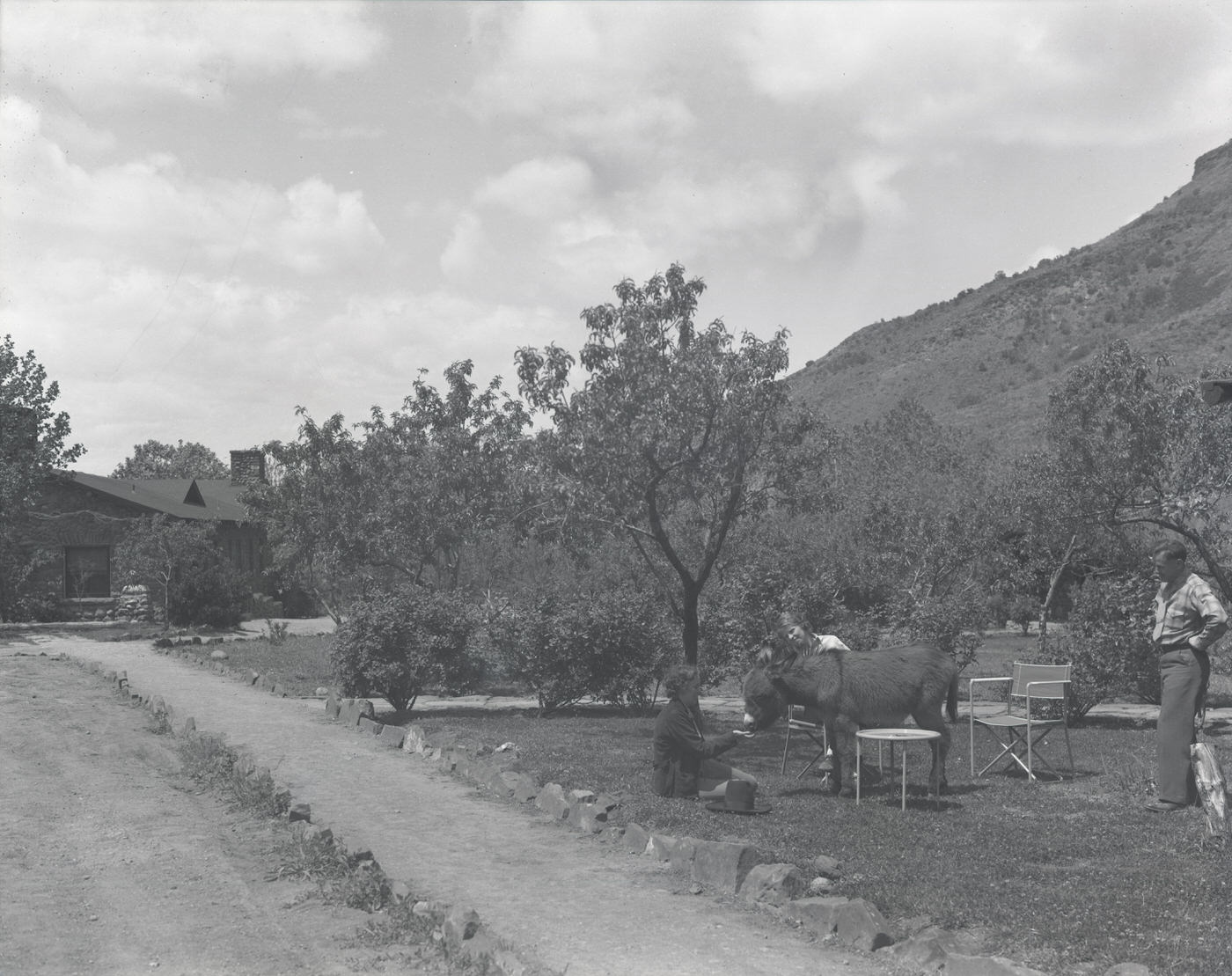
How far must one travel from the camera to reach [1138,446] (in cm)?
1764

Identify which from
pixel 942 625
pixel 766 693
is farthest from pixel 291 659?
pixel 766 693

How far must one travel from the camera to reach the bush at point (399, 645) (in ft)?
53.5

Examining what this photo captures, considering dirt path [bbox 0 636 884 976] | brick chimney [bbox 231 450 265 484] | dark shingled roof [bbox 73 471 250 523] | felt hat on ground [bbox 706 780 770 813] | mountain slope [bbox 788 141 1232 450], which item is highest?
mountain slope [bbox 788 141 1232 450]

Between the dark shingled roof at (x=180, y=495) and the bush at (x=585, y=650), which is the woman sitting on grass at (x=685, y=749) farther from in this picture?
the dark shingled roof at (x=180, y=495)

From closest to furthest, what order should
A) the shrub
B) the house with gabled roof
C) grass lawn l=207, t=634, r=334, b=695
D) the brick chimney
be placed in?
grass lawn l=207, t=634, r=334, b=695 < the shrub < the house with gabled roof < the brick chimney

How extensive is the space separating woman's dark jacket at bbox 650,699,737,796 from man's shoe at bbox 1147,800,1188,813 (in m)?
3.41

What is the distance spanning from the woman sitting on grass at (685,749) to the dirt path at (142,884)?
3.25 m

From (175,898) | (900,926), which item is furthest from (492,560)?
(900,926)

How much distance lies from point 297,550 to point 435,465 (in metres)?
4.46

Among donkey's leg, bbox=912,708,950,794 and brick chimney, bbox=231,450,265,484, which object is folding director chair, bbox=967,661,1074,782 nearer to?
donkey's leg, bbox=912,708,950,794

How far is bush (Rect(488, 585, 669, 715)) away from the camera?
664 inches

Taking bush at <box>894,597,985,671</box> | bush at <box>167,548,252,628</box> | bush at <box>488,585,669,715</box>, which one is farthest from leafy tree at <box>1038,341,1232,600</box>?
bush at <box>167,548,252,628</box>

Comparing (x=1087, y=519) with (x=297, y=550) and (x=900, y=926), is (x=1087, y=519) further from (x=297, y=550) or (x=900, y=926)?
(x=297, y=550)

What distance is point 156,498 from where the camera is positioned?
45188 mm
